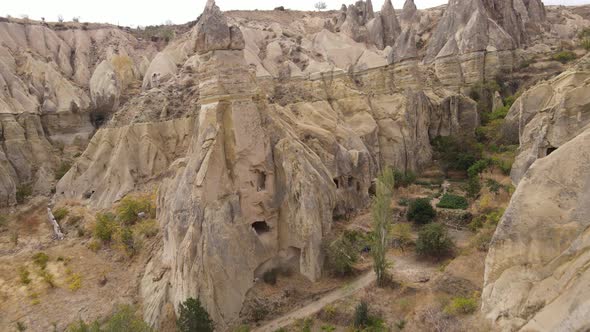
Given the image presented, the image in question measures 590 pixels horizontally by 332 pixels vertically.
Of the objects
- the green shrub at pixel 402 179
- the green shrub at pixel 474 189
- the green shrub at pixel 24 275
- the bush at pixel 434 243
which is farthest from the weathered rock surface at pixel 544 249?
the green shrub at pixel 24 275

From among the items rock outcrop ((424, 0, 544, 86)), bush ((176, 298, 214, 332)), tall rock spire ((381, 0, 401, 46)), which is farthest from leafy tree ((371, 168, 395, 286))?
tall rock spire ((381, 0, 401, 46))

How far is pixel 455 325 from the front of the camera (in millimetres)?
9633

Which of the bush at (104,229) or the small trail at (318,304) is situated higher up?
the bush at (104,229)

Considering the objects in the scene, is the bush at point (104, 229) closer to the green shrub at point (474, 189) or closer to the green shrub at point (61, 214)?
the green shrub at point (61, 214)

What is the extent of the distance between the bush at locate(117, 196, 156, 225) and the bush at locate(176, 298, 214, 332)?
1011 cm

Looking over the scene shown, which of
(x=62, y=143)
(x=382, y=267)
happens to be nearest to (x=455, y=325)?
(x=382, y=267)

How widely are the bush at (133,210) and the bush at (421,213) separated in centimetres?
1356

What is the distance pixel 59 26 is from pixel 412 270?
175 feet

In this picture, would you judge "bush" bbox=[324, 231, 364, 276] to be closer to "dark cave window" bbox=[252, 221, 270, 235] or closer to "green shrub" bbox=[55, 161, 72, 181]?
"dark cave window" bbox=[252, 221, 270, 235]

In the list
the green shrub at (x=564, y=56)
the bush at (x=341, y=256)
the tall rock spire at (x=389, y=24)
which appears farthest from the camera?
the tall rock spire at (x=389, y=24)

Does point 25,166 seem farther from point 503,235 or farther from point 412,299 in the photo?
point 503,235

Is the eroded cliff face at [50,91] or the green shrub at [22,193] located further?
the eroded cliff face at [50,91]

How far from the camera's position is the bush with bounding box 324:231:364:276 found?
16156 millimetres

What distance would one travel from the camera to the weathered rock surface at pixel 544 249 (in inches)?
298
